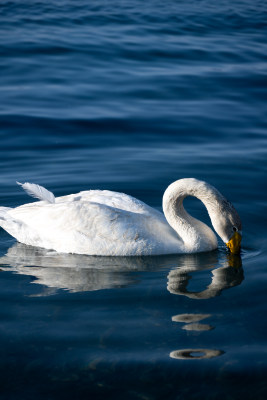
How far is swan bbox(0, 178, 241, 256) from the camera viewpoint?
862 cm

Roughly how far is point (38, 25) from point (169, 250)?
1693 cm

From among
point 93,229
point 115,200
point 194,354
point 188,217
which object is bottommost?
point 194,354

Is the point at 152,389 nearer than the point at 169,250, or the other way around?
the point at 152,389

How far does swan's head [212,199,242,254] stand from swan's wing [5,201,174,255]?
772 millimetres

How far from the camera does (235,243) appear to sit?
28.4 ft

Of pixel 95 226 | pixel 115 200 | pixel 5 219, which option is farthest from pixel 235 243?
pixel 5 219

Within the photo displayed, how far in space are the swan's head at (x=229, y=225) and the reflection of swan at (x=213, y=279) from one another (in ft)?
0.67

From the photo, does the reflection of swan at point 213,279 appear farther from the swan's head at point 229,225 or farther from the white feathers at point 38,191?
the white feathers at point 38,191

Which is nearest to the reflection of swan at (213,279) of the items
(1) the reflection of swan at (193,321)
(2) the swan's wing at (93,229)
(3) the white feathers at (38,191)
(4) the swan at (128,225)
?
(4) the swan at (128,225)

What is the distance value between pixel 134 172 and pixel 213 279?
4.13m

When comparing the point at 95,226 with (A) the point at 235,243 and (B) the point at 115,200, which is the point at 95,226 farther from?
(A) the point at 235,243

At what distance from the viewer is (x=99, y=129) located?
A: 14.4 meters

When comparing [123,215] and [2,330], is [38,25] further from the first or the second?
[2,330]

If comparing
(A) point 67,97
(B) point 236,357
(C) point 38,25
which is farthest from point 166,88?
(B) point 236,357
